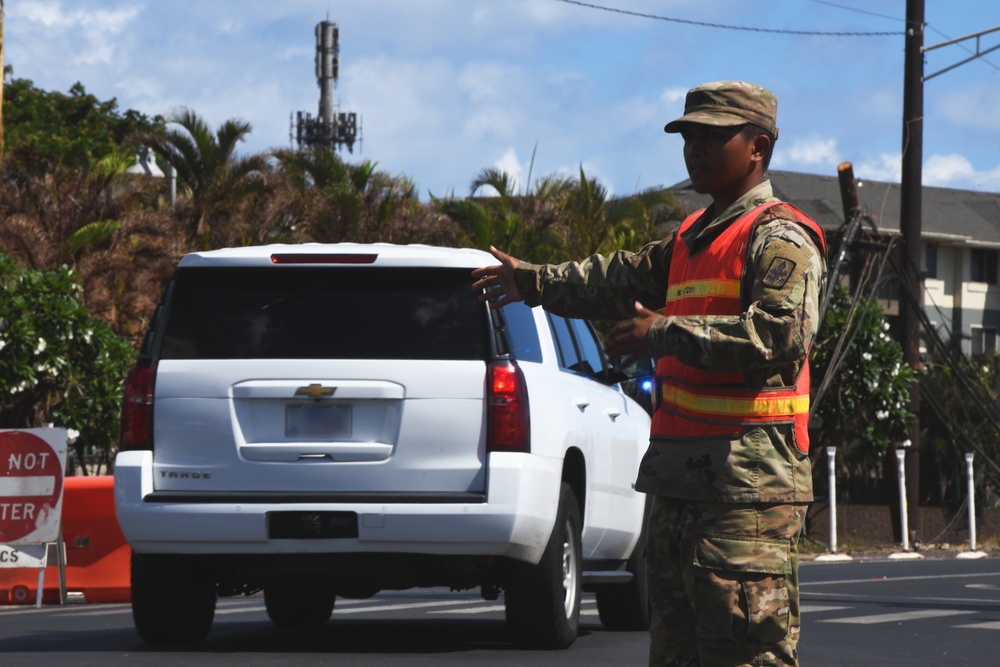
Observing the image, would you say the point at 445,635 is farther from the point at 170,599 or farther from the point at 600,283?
the point at 600,283

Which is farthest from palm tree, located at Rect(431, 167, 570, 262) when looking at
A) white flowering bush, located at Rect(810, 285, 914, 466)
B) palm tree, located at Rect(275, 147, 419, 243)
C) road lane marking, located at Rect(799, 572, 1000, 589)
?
road lane marking, located at Rect(799, 572, 1000, 589)

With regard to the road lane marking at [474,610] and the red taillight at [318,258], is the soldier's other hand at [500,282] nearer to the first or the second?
the red taillight at [318,258]

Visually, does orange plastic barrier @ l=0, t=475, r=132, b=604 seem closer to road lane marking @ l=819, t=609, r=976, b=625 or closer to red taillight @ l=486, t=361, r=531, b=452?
road lane marking @ l=819, t=609, r=976, b=625

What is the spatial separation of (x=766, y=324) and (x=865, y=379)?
23505mm

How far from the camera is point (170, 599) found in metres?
8.72

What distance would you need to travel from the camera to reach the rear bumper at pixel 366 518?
8.00 m

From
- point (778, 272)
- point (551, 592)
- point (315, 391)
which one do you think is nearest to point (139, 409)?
point (315, 391)

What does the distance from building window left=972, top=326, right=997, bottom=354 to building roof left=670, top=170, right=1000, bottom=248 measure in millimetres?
3094

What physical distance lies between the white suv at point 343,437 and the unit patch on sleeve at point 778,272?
13.1ft

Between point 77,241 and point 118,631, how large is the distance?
766 inches

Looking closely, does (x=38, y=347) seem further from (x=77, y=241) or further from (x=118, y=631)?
(x=118, y=631)

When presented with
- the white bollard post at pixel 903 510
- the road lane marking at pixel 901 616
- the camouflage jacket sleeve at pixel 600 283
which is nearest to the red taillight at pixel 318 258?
the camouflage jacket sleeve at pixel 600 283

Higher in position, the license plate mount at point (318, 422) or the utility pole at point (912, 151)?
the utility pole at point (912, 151)

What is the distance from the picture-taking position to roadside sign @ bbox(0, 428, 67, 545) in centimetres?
1373
